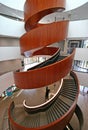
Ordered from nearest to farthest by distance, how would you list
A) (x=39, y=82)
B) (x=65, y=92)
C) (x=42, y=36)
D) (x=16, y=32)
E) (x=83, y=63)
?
(x=39, y=82) → (x=42, y=36) → (x=65, y=92) → (x=16, y=32) → (x=83, y=63)

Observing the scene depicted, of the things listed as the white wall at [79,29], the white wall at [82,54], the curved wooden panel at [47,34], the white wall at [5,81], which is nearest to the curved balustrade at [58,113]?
the white wall at [82,54]

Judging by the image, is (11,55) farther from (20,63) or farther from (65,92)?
(65,92)

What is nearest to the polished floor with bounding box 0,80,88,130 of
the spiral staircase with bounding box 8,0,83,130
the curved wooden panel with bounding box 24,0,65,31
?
the spiral staircase with bounding box 8,0,83,130

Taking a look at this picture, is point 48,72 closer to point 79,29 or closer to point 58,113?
point 58,113

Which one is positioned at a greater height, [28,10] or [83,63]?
[28,10]

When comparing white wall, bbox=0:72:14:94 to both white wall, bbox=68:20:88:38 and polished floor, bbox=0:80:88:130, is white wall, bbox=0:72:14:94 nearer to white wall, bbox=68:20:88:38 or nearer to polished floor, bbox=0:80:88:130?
polished floor, bbox=0:80:88:130

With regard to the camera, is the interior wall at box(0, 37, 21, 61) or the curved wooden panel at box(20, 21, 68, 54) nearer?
the curved wooden panel at box(20, 21, 68, 54)

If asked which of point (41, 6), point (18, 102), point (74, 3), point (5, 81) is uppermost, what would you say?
point (74, 3)

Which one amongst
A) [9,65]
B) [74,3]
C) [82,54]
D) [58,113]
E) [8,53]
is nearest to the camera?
[58,113]

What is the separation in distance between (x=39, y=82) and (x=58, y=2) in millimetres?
3062

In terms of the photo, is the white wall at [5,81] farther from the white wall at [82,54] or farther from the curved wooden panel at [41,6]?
the white wall at [82,54]

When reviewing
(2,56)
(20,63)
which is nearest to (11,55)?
(2,56)

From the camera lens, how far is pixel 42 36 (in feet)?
12.6

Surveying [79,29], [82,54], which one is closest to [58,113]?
[82,54]
